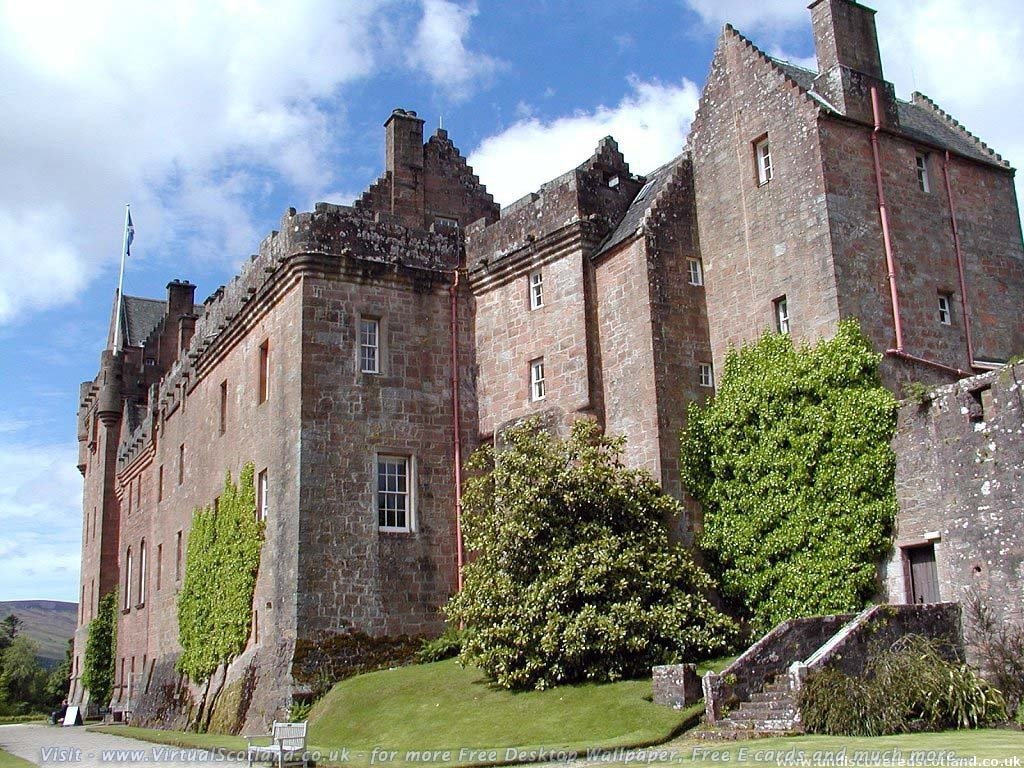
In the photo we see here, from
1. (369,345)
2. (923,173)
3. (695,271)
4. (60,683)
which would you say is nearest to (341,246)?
(369,345)

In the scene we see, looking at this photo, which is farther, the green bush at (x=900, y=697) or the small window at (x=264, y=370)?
the small window at (x=264, y=370)

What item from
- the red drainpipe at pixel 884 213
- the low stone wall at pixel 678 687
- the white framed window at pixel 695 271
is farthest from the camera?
the white framed window at pixel 695 271

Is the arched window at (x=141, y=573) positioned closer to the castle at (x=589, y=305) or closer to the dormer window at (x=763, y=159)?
the castle at (x=589, y=305)

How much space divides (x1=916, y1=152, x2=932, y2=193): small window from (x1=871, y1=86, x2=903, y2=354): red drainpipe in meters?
1.44

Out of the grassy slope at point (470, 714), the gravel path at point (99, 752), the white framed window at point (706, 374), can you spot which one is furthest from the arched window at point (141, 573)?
the white framed window at point (706, 374)

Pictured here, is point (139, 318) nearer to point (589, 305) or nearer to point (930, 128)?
point (589, 305)

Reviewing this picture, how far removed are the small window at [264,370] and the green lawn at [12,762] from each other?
1002 centimetres

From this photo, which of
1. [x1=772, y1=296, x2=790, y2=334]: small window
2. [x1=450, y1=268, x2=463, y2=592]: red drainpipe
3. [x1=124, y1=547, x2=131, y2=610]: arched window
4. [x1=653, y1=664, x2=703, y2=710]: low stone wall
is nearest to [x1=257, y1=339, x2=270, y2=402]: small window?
[x1=450, y1=268, x2=463, y2=592]: red drainpipe

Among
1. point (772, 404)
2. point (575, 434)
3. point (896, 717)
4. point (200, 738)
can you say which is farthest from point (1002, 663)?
point (200, 738)

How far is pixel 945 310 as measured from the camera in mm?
22766

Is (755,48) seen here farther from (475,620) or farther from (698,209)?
(475,620)

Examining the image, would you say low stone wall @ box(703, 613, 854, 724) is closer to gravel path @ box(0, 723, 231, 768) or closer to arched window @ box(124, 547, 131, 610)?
gravel path @ box(0, 723, 231, 768)

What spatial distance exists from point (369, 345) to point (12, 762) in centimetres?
1156

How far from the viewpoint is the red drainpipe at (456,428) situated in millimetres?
25312
